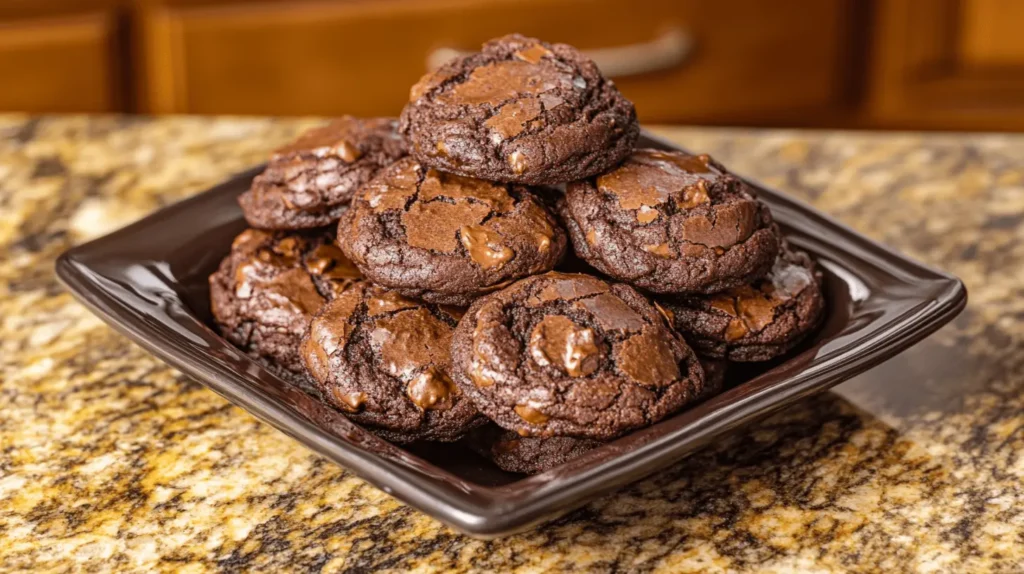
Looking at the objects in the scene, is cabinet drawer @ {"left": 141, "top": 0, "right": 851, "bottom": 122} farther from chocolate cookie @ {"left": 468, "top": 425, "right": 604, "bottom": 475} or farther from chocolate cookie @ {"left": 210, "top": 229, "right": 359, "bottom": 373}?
chocolate cookie @ {"left": 468, "top": 425, "right": 604, "bottom": 475}

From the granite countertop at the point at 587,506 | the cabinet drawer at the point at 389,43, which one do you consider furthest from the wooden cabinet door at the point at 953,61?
the granite countertop at the point at 587,506

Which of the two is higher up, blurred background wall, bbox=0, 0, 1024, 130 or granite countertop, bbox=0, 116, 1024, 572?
blurred background wall, bbox=0, 0, 1024, 130

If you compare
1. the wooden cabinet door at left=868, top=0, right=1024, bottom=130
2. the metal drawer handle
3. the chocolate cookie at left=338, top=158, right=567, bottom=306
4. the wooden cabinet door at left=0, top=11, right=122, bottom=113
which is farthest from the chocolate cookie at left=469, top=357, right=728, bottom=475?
the wooden cabinet door at left=868, top=0, right=1024, bottom=130

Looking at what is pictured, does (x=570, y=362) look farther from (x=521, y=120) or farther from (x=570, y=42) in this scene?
(x=570, y=42)

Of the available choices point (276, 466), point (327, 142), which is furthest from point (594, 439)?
point (327, 142)

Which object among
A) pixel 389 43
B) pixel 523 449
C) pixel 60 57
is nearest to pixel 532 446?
pixel 523 449

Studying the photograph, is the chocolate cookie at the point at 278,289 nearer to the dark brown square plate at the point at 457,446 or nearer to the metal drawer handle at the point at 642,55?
the dark brown square plate at the point at 457,446

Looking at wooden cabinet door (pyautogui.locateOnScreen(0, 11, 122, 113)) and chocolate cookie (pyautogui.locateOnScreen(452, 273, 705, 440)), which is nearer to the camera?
chocolate cookie (pyautogui.locateOnScreen(452, 273, 705, 440))

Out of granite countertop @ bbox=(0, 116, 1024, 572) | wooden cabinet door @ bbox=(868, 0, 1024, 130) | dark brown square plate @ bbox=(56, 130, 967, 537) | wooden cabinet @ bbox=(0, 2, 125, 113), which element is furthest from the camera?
wooden cabinet door @ bbox=(868, 0, 1024, 130)
